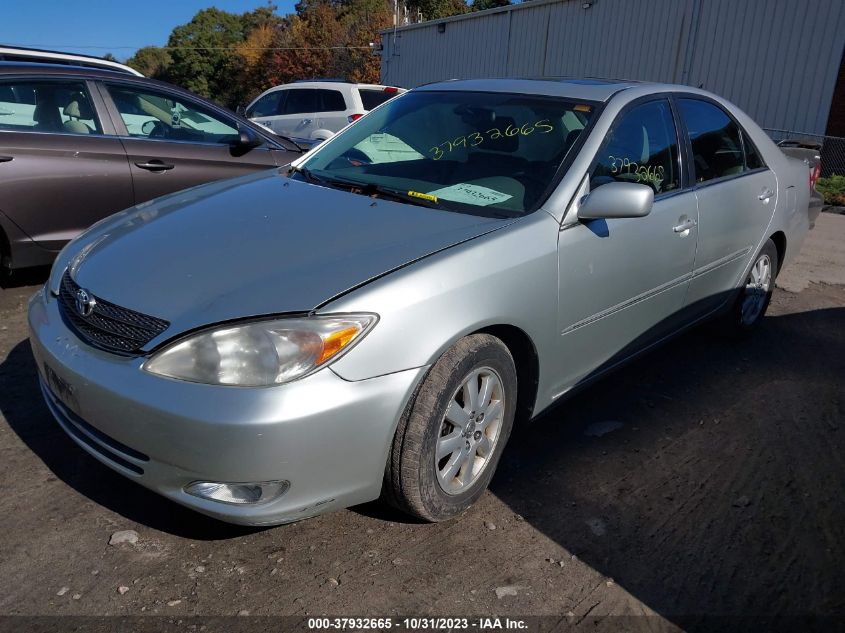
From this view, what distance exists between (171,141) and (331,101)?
6.81 meters

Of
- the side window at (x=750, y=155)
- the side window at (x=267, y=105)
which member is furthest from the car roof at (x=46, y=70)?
the side window at (x=267, y=105)

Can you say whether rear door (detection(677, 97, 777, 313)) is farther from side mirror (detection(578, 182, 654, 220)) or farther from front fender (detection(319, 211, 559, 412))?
front fender (detection(319, 211, 559, 412))

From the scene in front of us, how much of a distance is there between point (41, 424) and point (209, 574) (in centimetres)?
141

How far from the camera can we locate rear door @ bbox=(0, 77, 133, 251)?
4.75 m

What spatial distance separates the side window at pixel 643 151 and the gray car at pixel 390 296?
1 cm

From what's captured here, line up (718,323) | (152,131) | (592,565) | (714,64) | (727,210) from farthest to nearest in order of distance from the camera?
(714,64), (152,131), (718,323), (727,210), (592,565)

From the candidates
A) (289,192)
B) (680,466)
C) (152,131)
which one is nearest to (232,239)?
(289,192)

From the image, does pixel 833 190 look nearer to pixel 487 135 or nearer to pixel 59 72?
pixel 487 135

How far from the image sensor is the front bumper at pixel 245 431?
2.13 metres

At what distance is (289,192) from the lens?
3.33 m

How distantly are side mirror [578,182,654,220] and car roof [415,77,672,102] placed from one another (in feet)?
2.35

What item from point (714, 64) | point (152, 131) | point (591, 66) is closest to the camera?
point (152, 131)

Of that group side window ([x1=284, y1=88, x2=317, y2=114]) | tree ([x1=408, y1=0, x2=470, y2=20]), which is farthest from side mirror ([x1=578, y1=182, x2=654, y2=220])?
tree ([x1=408, y1=0, x2=470, y2=20])

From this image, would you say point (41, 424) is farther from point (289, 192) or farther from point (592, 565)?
point (592, 565)
